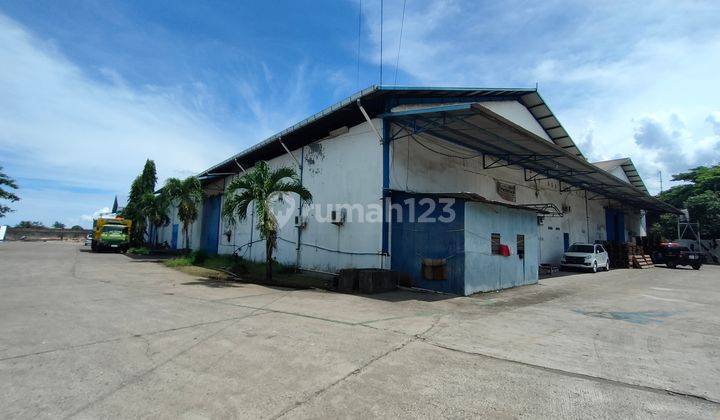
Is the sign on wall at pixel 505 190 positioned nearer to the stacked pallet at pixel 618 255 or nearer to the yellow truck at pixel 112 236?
the stacked pallet at pixel 618 255

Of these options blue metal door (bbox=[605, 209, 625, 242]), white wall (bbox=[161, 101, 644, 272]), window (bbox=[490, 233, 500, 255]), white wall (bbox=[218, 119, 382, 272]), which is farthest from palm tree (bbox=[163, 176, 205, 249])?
blue metal door (bbox=[605, 209, 625, 242])

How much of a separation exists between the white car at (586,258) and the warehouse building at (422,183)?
13.6ft

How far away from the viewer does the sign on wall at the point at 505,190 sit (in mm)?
17719

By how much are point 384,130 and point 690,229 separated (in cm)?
3471

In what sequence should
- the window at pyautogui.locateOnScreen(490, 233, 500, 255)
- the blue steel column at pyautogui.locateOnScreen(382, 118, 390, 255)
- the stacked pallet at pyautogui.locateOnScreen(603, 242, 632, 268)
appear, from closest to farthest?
1. the blue steel column at pyautogui.locateOnScreen(382, 118, 390, 255)
2. the window at pyautogui.locateOnScreen(490, 233, 500, 255)
3. the stacked pallet at pyautogui.locateOnScreen(603, 242, 632, 268)

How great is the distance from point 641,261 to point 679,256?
7.25 ft

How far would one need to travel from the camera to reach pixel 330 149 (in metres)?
14.5

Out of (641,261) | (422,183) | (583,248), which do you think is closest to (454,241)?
(422,183)

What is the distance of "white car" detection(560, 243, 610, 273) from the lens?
19391 mm

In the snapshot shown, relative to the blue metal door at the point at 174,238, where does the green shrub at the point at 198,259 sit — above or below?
below

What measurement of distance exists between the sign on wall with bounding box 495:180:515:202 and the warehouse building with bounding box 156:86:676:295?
2.2 inches

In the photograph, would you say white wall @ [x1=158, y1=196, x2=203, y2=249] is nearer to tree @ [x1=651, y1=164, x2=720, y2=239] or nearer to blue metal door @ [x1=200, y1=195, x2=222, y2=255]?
blue metal door @ [x1=200, y1=195, x2=222, y2=255]

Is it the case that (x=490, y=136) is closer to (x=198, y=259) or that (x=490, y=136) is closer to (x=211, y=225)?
(x=198, y=259)

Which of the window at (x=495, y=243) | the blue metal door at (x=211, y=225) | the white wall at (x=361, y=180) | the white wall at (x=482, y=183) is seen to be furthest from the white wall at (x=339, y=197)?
the blue metal door at (x=211, y=225)
